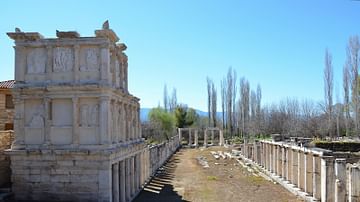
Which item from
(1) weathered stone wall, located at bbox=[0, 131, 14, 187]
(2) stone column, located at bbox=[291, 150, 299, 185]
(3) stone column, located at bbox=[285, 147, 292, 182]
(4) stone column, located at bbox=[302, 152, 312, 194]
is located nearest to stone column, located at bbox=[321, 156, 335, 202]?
(4) stone column, located at bbox=[302, 152, 312, 194]

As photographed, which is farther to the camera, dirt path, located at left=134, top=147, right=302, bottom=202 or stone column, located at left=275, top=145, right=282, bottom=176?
stone column, located at left=275, top=145, right=282, bottom=176

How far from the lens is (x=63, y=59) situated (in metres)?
15.4

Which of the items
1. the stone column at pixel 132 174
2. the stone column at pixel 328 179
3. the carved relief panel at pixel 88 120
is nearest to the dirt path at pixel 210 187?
the stone column at pixel 132 174

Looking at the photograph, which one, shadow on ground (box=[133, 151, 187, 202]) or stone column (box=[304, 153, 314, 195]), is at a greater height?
stone column (box=[304, 153, 314, 195])

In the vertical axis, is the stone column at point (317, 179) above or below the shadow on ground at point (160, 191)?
above

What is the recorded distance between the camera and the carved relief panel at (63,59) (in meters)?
15.4

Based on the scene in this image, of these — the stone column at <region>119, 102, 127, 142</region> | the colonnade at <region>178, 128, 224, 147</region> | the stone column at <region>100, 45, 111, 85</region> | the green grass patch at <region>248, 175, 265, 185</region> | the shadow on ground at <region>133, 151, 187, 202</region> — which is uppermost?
the stone column at <region>100, 45, 111, 85</region>

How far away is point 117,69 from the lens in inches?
701

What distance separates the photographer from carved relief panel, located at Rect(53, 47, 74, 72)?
606 inches

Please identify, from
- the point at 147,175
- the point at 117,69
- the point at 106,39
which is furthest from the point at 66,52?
the point at 147,175

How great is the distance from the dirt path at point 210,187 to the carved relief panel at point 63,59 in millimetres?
7225

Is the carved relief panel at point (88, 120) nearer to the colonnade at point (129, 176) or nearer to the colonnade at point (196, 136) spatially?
the colonnade at point (129, 176)

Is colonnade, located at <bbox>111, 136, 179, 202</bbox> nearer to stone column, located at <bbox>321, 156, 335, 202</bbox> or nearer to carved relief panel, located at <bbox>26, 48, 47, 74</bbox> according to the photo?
carved relief panel, located at <bbox>26, 48, 47, 74</bbox>

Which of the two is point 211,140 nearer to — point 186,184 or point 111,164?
point 186,184
